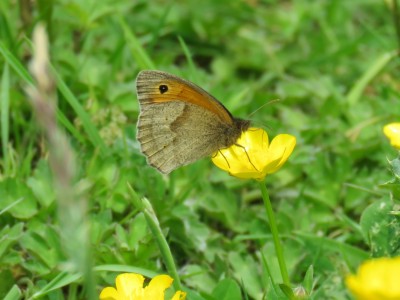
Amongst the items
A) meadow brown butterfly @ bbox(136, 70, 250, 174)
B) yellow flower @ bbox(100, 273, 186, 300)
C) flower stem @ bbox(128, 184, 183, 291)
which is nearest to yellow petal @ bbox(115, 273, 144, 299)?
yellow flower @ bbox(100, 273, 186, 300)

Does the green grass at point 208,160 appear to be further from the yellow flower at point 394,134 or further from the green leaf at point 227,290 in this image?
the yellow flower at point 394,134

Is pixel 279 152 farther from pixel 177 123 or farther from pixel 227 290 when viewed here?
pixel 177 123

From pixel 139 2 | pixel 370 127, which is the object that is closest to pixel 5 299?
pixel 370 127

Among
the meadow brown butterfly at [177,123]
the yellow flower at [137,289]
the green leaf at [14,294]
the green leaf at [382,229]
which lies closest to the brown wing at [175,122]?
the meadow brown butterfly at [177,123]

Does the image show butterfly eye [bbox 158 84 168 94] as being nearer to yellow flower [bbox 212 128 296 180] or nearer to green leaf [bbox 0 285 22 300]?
yellow flower [bbox 212 128 296 180]

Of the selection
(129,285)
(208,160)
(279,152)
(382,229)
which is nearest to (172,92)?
(208,160)

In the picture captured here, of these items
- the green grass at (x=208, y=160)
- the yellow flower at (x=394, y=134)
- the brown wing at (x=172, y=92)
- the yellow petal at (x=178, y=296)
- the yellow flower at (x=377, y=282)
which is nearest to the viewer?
the yellow flower at (x=377, y=282)
